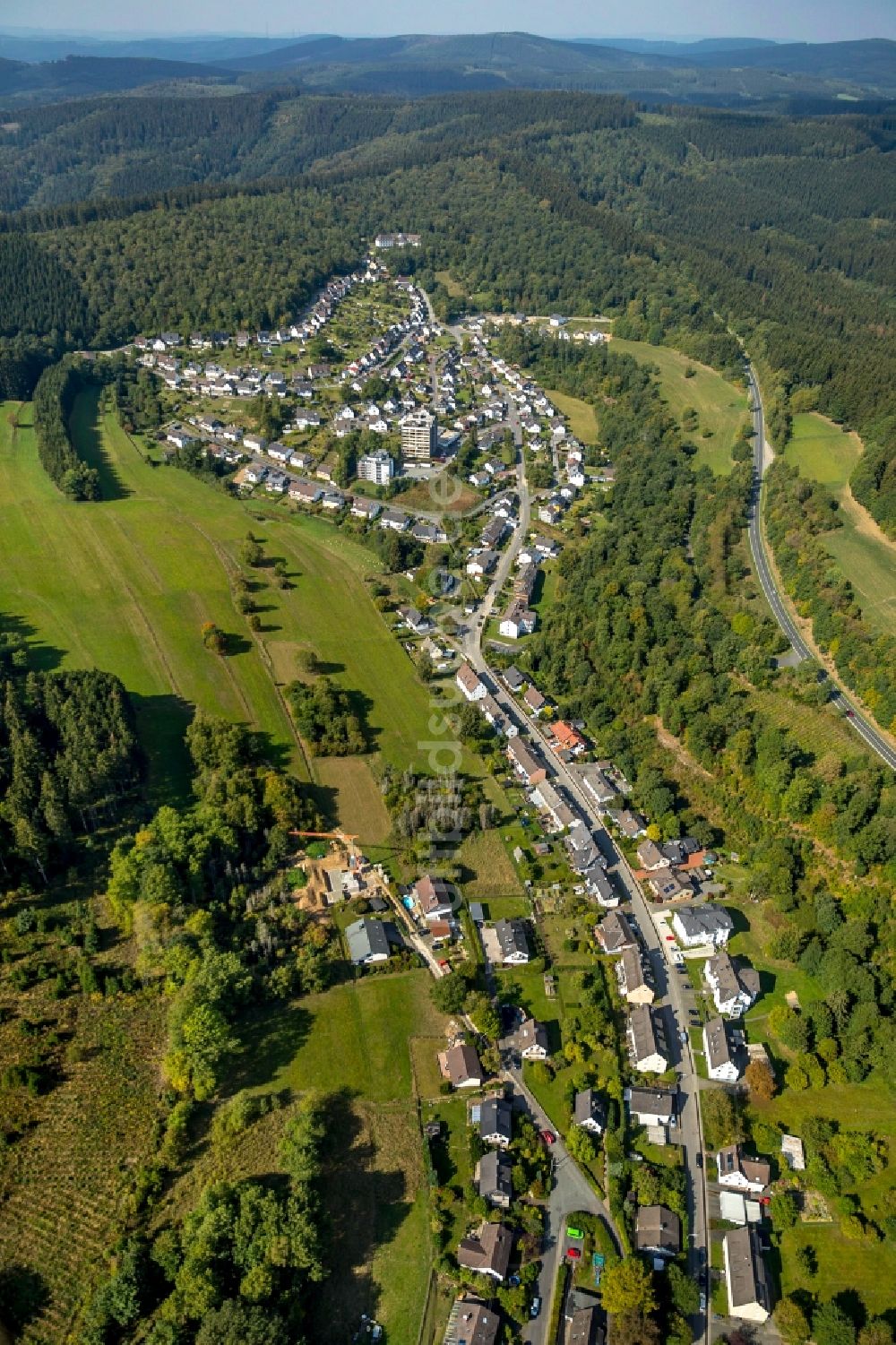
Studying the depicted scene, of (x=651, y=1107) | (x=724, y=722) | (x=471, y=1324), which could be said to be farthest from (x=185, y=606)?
(x=471, y=1324)

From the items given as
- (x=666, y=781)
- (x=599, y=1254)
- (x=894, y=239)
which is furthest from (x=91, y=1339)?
(x=894, y=239)

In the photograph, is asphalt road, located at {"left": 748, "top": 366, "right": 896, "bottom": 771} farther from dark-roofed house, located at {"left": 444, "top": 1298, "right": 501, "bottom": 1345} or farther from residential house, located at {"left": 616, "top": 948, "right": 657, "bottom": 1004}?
dark-roofed house, located at {"left": 444, "top": 1298, "right": 501, "bottom": 1345}

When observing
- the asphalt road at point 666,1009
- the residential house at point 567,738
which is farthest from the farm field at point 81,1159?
the residential house at point 567,738

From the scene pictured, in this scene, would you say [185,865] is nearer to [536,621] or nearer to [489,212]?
[536,621]

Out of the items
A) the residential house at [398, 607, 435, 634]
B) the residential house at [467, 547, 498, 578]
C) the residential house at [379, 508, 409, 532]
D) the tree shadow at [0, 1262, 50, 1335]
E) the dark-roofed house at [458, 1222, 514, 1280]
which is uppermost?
the residential house at [379, 508, 409, 532]

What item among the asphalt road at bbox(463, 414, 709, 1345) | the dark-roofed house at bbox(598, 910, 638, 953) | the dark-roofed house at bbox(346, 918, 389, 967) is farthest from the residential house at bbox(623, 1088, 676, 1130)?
the dark-roofed house at bbox(346, 918, 389, 967)

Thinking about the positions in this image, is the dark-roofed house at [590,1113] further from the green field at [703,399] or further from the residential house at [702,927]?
the green field at [703,399]

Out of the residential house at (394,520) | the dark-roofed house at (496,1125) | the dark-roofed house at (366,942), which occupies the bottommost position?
the dark-roofed house at (496,1125)
